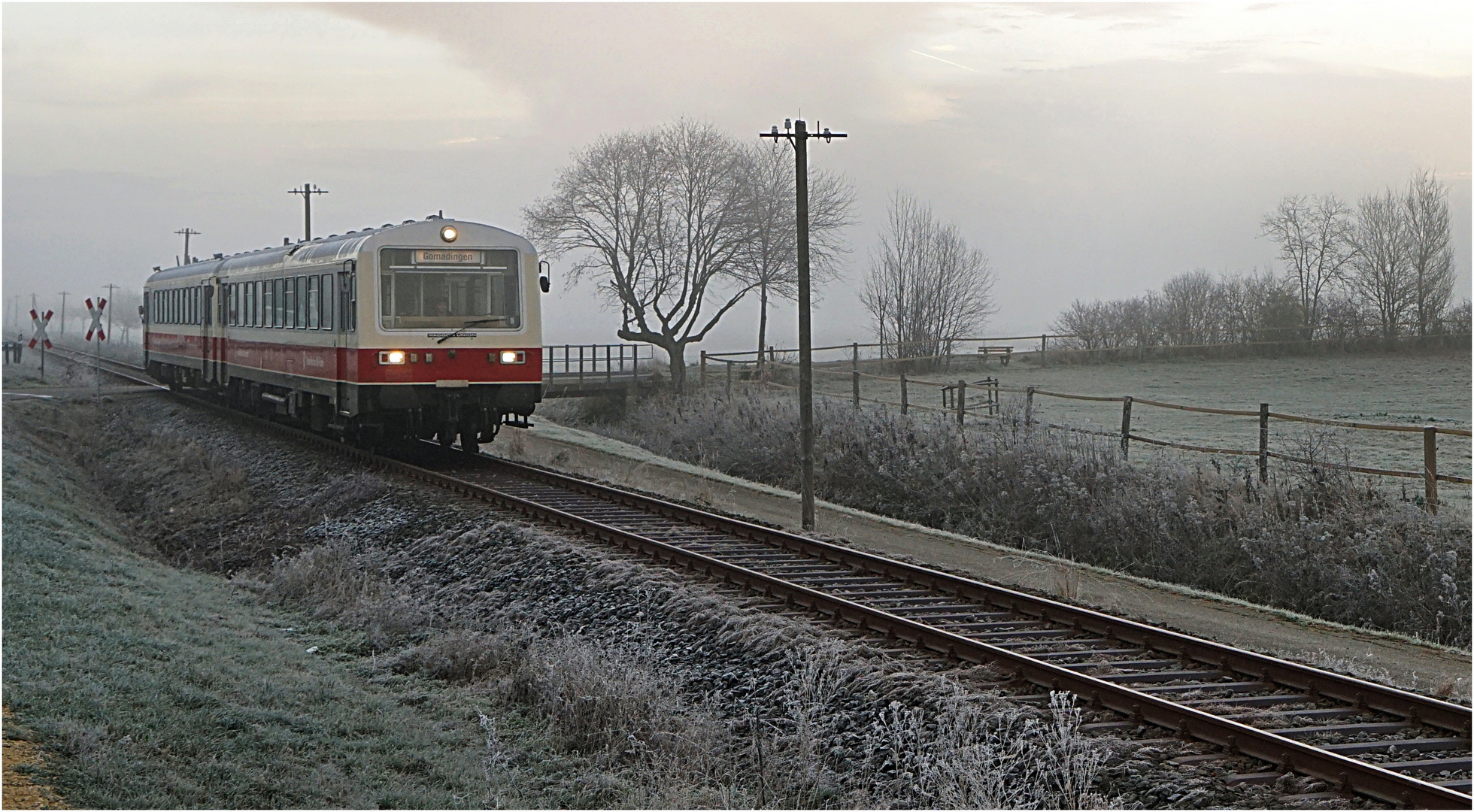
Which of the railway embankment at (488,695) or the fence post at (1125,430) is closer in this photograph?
the railway embankment at (488,695)

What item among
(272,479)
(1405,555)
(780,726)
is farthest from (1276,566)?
(272,479)

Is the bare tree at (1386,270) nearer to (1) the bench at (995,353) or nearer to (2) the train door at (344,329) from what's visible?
(1) the bench at (995,353)

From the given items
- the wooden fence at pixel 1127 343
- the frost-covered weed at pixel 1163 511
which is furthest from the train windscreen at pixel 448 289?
the wooden fence at pixel 1127 343

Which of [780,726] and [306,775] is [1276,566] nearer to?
[780,726]

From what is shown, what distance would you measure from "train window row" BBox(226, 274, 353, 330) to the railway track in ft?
21.1

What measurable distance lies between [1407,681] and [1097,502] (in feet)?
23.8

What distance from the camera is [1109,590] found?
12484mm

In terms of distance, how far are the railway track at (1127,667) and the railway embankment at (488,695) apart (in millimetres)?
279

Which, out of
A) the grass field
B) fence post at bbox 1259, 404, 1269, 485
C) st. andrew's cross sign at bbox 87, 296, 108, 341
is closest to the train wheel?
the grass field

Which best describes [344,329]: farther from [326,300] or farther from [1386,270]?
[1386,270]

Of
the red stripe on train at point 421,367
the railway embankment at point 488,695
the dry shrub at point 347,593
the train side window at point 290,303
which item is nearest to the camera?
the railway embankment at point 488,695

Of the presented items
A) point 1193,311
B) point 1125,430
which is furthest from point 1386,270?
point 1125,430

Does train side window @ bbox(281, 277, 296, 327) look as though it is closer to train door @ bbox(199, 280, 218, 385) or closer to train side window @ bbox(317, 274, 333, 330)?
train side window @ bbox(317, 274, 333, 330)

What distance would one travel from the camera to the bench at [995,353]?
46188 mm
